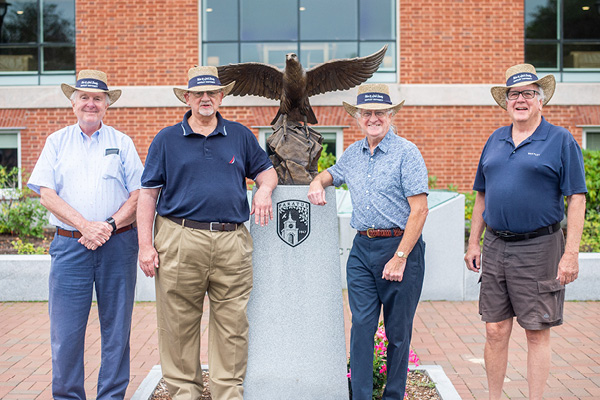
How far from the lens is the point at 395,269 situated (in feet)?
11.6

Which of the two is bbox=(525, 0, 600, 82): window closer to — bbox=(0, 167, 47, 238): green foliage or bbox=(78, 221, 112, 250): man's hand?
bbox=(0, 167, 47, 238): green foliage

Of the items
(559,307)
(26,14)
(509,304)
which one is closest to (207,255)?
(509,304)

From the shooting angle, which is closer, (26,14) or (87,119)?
(87,119)

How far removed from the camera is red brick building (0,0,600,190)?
1104cm

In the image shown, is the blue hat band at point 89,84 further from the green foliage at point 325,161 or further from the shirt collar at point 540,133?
the green foliage at point 325,161

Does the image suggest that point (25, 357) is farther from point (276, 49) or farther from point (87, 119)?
point (276, 49)

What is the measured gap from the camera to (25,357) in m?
5.29

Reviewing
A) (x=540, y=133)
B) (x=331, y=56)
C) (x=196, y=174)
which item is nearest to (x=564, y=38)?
(x=331, y=56)

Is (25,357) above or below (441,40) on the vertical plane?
below

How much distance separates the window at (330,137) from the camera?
36.7 feet

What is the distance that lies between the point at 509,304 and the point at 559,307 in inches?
11.1

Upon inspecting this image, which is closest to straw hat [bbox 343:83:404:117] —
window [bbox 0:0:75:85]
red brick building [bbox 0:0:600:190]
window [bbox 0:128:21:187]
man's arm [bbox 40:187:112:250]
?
man's arm [bbox 40:187:112:250]

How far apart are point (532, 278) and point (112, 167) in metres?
2.67

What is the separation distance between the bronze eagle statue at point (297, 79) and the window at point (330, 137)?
6025 millimetres
